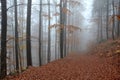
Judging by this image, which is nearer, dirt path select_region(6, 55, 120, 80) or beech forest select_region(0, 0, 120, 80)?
dirt path select_region(6, 55, 120, 80)

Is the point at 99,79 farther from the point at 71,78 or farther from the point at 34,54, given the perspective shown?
the point at 34,54

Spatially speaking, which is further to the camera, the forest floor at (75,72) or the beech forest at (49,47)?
the beech forest at (49,47)

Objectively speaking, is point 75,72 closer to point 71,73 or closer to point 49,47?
point 71,73

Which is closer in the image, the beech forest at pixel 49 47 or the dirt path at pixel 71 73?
the dirt path at pixel 71 73

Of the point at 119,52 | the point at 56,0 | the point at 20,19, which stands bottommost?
the point at 119,52

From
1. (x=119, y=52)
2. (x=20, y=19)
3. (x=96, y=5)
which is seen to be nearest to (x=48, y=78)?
(x=119, y=52)

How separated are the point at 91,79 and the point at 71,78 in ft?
3.35

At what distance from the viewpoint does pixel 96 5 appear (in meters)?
46.8

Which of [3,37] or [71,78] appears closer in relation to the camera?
[71,78]

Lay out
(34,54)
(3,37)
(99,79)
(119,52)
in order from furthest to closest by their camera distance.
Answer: (34,54) → (119,52) → (3,37) → (99,79)

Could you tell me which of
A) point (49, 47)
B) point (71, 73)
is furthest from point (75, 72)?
point (49, 47)

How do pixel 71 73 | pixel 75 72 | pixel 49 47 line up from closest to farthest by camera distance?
pixel 71 73
pixel 75 72
pixel 49 47

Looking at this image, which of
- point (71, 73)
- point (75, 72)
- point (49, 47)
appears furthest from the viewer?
point (49, 47)

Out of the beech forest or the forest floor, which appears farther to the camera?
the beech forest
